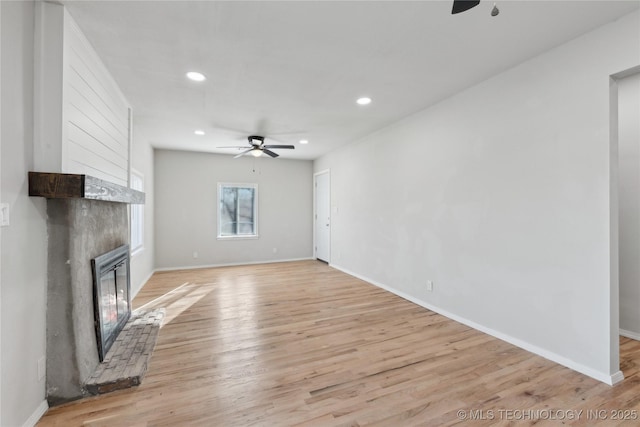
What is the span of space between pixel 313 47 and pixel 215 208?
5035mm

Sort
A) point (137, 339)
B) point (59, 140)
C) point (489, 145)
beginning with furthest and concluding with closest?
1. point (489, 145)
2. point (137, 339)
3. point (59, 140)

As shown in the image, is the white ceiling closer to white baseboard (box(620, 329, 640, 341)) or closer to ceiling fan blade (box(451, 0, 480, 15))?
ceiling fan blade (box(451, 0, 480, 15))

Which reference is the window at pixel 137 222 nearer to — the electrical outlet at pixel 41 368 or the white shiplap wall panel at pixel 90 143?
the white shiplap wall panel at pixel 90 143

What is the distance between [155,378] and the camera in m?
2.20

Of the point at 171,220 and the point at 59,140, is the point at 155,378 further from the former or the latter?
the point at 171,220

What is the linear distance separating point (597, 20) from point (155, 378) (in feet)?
14.1

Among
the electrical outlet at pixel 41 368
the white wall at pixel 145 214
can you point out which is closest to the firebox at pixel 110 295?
the electrical outlet at pixel 41 368

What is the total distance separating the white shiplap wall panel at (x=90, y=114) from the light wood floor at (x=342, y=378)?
1.74m

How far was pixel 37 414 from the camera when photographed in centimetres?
176

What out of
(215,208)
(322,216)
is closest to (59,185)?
(215,208)

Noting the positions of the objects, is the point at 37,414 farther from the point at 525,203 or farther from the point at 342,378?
the point at 525,203

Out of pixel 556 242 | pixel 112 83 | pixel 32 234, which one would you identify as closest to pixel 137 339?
pixel 32 234

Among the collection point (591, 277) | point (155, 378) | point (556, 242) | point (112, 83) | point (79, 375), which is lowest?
point (155, 378)

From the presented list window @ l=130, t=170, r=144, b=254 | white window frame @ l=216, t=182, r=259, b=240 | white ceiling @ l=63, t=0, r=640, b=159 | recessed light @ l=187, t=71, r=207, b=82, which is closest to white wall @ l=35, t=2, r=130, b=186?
white ceiling @ l=63, t=0, r=640, b=159
